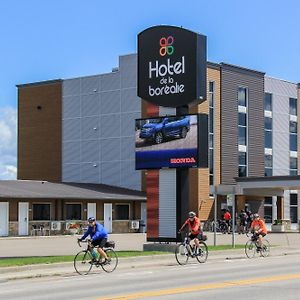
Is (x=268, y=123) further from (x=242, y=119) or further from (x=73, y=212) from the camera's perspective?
(x=73, y=212)

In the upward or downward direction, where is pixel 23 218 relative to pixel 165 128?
downward

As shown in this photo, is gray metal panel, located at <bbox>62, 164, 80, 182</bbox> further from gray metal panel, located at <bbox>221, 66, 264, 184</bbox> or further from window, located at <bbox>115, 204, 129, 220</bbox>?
gray metal panel, located at <bbox>221, 66, 264, 184</bbox>

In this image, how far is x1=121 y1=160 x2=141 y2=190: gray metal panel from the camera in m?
58.8

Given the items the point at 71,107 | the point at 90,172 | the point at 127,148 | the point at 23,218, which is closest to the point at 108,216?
the point at 127,148

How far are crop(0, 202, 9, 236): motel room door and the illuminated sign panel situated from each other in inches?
788

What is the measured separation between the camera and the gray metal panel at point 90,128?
61.4 metres

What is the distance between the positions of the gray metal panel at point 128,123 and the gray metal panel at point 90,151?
3201mm

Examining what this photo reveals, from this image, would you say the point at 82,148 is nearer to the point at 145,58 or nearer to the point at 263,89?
the point at 263,89

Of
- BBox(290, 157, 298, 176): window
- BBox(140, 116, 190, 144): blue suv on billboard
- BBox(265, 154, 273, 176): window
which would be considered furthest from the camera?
BBox(290, 157, 298, 176): window

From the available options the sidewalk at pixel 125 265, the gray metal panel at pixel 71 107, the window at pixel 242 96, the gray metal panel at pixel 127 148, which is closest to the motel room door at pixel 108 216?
the gray metal panel at pixel 127 148

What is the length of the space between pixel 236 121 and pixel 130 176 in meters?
10.3

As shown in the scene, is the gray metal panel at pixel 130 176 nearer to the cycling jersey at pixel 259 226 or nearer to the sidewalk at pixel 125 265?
the sidewalk at pixel 125 265

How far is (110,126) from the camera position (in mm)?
60500

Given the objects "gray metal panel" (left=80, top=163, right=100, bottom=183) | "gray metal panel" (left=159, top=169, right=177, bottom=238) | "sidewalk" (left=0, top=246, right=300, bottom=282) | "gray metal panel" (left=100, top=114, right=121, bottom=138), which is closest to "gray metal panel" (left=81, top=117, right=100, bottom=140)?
"gray metal panel" (left=100, top=114, right=121, bottom=138)
